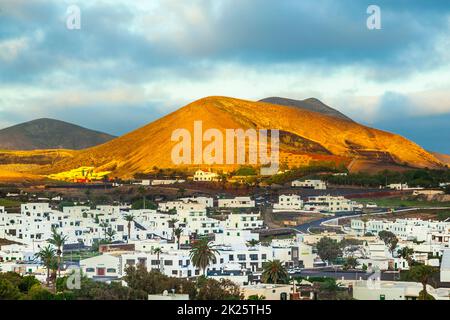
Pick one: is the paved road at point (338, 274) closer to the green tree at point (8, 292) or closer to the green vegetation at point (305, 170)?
the green tree at point (8, 292)

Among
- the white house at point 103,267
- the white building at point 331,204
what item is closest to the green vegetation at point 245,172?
the white building at point 331,204

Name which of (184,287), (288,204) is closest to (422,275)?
(184,287)

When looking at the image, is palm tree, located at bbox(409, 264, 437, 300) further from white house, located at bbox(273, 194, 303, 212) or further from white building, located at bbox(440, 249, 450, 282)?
white house, located at bbox(273, 194, 303, 212)

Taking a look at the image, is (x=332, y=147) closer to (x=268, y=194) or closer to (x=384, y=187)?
(x=384, y=187)

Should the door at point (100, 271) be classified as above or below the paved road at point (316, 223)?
below

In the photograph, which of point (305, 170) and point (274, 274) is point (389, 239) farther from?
point (305, 170)

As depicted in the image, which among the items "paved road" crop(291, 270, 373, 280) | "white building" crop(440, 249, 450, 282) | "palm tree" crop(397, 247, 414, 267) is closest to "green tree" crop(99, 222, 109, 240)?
"paved road" crop(291, 270, 373, 280)
